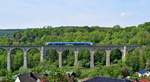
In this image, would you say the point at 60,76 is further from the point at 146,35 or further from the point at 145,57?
the point at 146,35

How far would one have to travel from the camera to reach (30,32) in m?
148

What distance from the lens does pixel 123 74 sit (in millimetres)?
67688

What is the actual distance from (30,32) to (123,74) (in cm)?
8234

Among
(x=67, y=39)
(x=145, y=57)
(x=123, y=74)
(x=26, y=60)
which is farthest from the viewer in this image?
(x=67, y=39)

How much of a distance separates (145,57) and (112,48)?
11946 mm

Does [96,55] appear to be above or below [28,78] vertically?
below

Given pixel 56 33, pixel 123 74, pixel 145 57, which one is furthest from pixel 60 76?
pixel 56 33

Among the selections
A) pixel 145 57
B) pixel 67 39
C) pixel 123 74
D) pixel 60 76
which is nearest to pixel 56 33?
pixel 67 39

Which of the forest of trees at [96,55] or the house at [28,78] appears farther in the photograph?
the forest of trees at [96,55]

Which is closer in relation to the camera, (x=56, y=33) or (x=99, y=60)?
(x=99, y=60)

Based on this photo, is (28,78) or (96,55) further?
(96,55)

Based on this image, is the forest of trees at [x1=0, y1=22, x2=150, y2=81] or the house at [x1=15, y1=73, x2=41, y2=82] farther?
the forest of trees at [x1=0, y1=22, x2=150, y2=81]

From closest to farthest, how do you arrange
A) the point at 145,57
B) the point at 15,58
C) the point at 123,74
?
the point at 123,74 < the point at 145,57 < the point at 15,58

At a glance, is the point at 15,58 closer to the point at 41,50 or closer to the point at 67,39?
the point at 41,50
